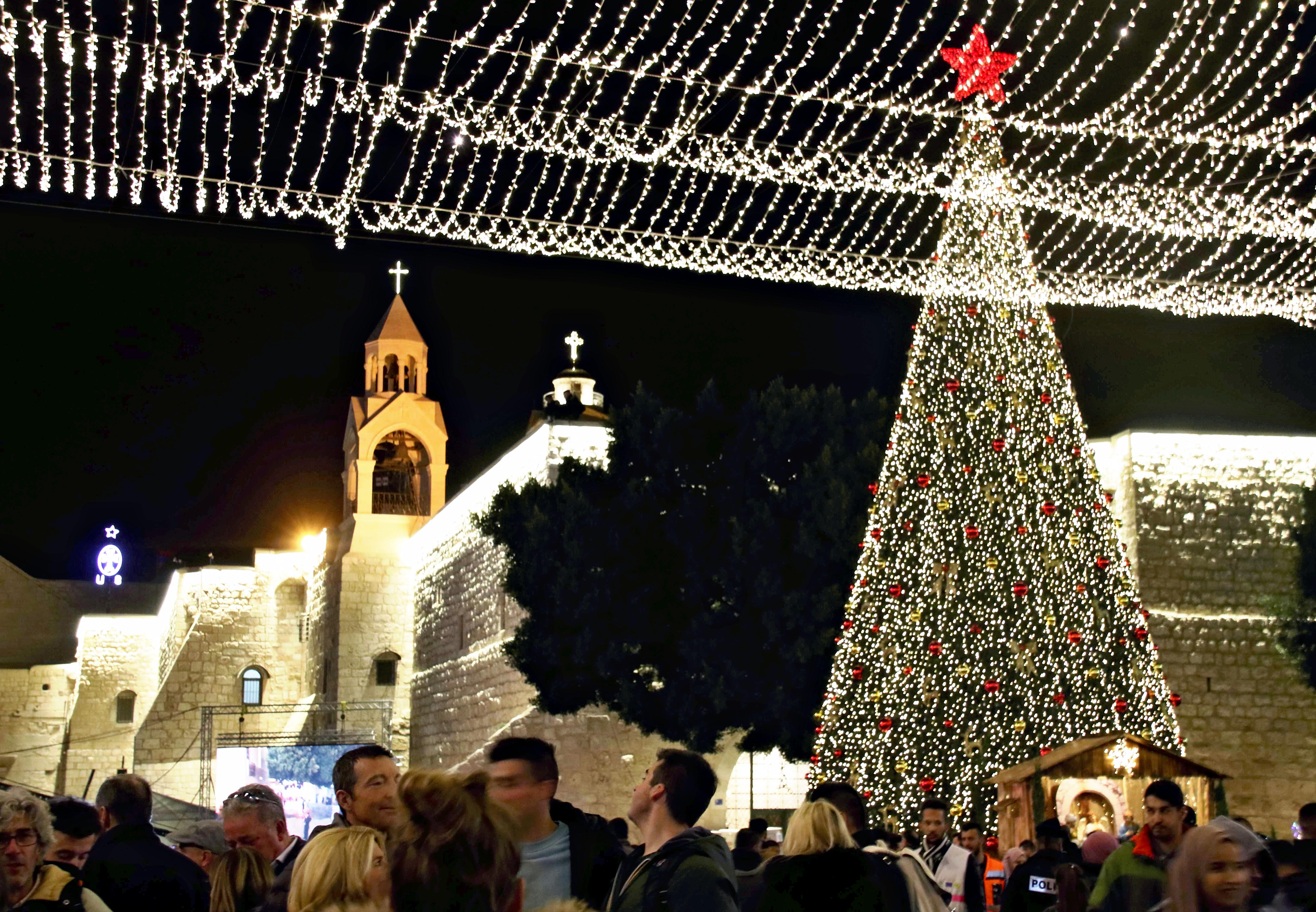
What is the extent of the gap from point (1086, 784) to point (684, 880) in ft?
37.8

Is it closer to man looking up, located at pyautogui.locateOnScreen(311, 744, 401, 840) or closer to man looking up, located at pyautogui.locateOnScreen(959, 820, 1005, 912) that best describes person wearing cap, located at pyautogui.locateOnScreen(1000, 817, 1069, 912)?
man looking up, located at pyautogui.locateOnScreen(959, 820, 1005, 912)

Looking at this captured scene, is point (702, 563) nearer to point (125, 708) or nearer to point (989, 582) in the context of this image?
point (989, 582)

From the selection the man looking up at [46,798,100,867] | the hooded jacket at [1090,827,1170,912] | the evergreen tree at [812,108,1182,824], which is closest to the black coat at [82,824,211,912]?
the man looking up at [46,798,100,867]

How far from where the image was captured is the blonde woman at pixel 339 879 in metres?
3.50

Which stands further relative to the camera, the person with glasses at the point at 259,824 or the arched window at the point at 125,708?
the arched window at the point at 125,708

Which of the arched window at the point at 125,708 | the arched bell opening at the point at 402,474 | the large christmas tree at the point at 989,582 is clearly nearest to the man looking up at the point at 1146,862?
the large christmas tree at the point at 989,582

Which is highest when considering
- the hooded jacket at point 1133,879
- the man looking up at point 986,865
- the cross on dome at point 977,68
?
the cross on dome at point 977,68

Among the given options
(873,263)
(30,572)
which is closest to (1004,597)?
(873,263)

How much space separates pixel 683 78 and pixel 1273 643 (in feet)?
52.1

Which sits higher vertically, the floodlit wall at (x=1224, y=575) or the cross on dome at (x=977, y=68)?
the cross on dome at (x=977, y=68)

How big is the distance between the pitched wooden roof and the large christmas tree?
0.57m

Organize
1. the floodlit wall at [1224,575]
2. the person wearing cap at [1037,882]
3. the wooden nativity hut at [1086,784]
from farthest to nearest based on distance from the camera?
the floodlit wall at [1224,575] → the wooden nativity hut at [1086,784] → the person wearing cap at [1037,882]

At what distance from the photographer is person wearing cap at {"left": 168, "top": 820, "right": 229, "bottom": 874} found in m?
5.85

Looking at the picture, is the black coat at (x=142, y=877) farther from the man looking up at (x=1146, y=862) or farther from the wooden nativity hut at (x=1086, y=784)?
the wooden nativity hut at (x=1086, y=784)
